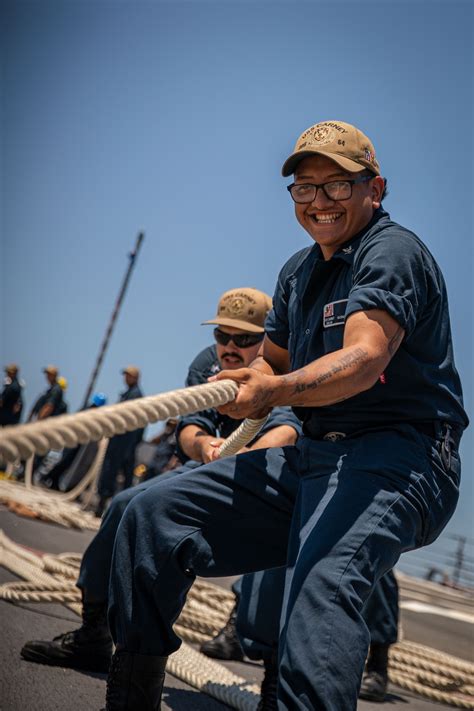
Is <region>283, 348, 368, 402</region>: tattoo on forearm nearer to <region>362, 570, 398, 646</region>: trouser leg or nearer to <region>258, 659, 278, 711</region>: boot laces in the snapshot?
<region>258, 659, 278, 711</region>: boot laces

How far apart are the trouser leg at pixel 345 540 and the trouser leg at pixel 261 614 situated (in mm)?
818

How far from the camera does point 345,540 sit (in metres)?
2.12

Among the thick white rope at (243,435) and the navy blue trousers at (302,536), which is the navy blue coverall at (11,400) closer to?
the thick white rope at (243,435)

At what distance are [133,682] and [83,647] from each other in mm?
981

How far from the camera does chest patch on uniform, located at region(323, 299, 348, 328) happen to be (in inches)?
97.0

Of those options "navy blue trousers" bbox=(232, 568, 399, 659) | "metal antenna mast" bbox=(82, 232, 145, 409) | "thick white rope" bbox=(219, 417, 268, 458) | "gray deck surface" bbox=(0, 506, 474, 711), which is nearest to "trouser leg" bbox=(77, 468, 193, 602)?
"gray deck surface" bbox=(0, 506, 474, 711)

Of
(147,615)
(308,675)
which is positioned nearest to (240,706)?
(147,615)

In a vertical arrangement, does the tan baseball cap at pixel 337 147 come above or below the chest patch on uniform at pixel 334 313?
above

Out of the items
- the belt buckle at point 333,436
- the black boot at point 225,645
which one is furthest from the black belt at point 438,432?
the black boot at point 225,645

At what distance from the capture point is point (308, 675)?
6.51 feet

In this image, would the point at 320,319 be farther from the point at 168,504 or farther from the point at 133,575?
the point at 133,575

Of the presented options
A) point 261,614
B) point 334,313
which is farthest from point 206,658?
point 334,313

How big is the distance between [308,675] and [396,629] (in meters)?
2.14

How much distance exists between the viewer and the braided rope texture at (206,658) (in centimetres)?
347
